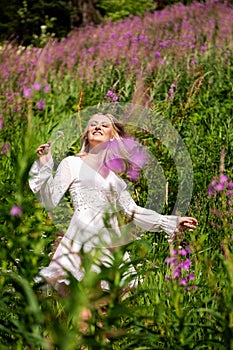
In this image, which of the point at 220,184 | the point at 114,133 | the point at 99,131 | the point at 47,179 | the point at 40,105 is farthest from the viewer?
the point at 40,105

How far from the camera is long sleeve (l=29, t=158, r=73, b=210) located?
120 inches

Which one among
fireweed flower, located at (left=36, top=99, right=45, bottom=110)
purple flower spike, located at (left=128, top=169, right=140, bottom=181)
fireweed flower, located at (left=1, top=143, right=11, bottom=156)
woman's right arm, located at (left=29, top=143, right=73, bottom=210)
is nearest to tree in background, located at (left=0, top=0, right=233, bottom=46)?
fireweed flower, located at (left=36, top=99, right=45, bottom=110)

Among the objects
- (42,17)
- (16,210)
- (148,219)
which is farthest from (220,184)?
(42,17)

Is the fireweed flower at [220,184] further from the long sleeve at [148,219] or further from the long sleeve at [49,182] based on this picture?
the long sleeve at [49,182]

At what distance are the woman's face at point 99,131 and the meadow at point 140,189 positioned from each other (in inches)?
14.5

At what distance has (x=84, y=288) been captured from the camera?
5.20ft

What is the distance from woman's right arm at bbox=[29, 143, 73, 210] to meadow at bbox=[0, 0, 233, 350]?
14 cm

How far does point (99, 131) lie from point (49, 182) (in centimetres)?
36

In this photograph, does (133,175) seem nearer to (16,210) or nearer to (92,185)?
(92,185)

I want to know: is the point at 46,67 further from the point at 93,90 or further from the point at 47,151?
the point at 47,151

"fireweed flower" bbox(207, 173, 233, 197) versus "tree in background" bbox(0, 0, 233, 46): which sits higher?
"fireweed flower" bbox(207, 173, 233, 197)

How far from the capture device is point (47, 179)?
3.08 metres

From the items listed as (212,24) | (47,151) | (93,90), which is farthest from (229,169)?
(212,24)

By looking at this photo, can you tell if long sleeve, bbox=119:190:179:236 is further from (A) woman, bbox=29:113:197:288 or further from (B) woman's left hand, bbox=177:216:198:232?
(B) woman's left hand, bbox=177:216:198:232
